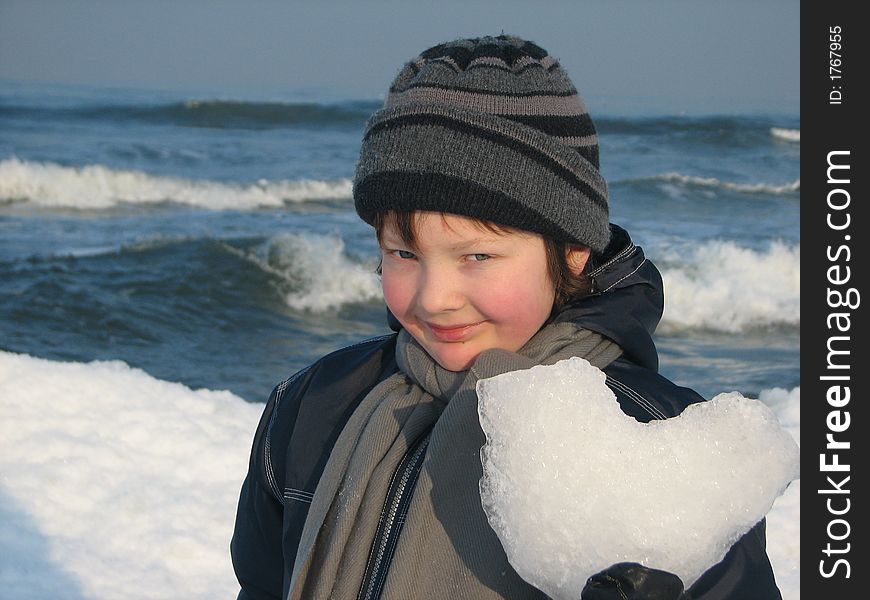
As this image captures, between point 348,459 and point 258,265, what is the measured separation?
9.32 m

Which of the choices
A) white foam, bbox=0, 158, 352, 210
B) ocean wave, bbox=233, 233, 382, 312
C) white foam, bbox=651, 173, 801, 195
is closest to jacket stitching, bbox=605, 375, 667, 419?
ocean wave, bbox=233, 233, 382, 312

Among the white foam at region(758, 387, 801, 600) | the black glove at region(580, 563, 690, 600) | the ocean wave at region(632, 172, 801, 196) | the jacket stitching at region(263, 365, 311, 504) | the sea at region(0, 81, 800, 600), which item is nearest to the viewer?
the black glove at region(580, 563, 690, 600)

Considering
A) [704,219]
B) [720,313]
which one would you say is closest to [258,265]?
[720,313]

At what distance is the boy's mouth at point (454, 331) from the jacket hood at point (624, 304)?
0.42 ft

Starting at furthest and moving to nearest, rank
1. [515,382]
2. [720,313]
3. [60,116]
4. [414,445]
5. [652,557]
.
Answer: [60,116] < [720,313] < [414,445] < [515,382] < [652,557]

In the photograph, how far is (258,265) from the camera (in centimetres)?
1081

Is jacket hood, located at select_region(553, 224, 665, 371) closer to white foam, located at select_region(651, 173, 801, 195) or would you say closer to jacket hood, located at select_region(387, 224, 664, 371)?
jacket hood, located at select_region(387, 224, 664, 371)

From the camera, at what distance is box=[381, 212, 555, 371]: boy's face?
163 centimetres


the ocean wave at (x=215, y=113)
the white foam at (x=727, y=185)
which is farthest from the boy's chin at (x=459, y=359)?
the ocean wave at (x=215, y=113)

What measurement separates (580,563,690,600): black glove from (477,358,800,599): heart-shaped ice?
38 mm

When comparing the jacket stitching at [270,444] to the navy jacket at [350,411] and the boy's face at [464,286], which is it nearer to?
the navy jacket at [350,411]

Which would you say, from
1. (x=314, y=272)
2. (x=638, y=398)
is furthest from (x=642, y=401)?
(x=314, y=272)
